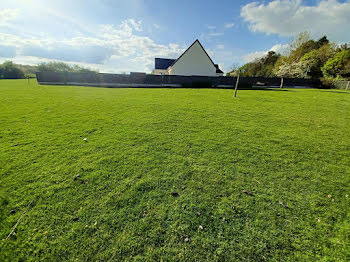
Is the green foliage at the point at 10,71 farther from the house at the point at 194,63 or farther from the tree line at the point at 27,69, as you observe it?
the house at the point at 194,63

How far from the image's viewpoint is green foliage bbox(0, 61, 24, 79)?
38.8 metres

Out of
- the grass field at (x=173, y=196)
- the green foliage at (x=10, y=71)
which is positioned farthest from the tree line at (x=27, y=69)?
the grass field at (x=173, y=196)

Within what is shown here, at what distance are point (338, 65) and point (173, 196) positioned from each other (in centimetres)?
4120

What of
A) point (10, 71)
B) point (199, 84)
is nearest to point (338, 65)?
point (199, 84)

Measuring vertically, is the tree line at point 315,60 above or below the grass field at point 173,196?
above

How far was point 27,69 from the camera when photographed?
1726 inches

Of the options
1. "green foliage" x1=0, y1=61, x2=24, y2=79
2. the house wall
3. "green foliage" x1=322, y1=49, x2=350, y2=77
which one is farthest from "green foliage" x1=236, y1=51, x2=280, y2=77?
"green foliage" x1=0, y1=61, x2=24, y2=79

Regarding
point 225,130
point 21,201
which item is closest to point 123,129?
point 21,201

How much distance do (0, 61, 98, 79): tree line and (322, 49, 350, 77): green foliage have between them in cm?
5364

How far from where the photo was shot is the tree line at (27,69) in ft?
128

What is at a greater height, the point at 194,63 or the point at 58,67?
the point at 58,67

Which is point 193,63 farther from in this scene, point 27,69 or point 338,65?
point 27,69

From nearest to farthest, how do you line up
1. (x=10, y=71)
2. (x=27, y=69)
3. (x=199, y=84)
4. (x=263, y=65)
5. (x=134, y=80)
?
(x=134, y=80)
(x=199, y=84)
(x=10, y=71)
(x=27, y=69)
(x=263, y=65)

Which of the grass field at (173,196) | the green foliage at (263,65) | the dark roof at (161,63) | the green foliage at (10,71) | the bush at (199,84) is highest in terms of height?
the green foliage at (263,65)
